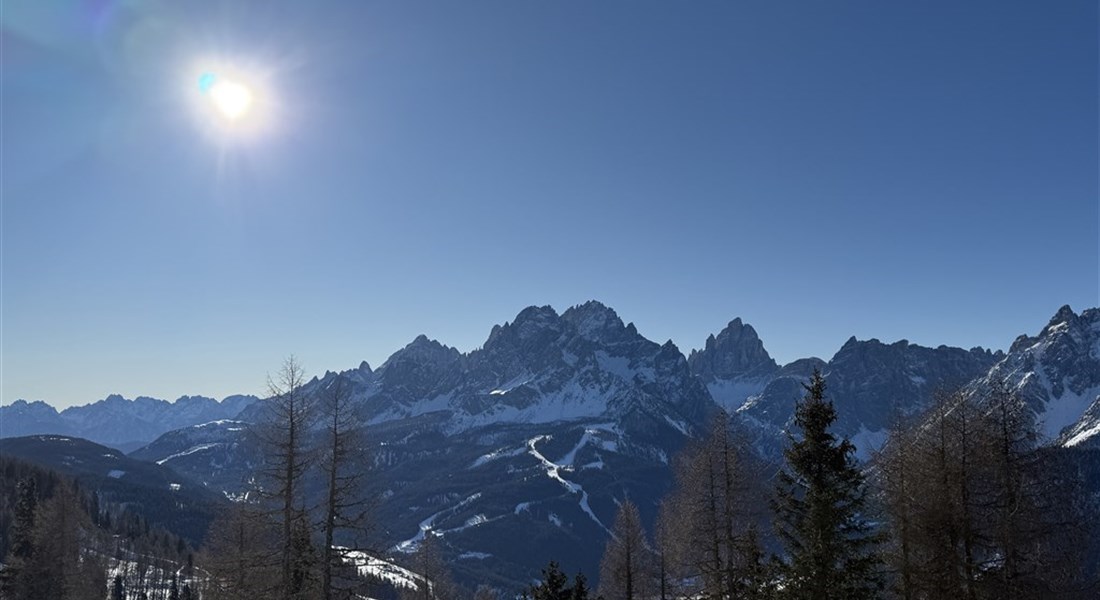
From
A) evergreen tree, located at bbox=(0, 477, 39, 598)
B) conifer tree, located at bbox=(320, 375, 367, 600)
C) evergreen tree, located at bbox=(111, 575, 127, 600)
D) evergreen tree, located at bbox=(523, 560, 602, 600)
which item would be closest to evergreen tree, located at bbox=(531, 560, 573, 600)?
evergreen tree, located at bbox=(523, 560, 602, 600)

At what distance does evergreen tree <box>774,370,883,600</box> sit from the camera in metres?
20.8

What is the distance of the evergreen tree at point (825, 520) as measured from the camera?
20.8 metres

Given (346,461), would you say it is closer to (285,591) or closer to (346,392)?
(346,392)

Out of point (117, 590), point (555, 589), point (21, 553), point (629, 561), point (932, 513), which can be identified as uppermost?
point (932, 513)

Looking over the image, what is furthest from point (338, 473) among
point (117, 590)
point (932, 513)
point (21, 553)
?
point (117, 590)

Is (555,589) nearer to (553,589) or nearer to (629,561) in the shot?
(553,589)

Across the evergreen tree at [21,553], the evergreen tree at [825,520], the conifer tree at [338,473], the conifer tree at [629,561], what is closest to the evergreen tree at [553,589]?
the conifer tree at [338,473]

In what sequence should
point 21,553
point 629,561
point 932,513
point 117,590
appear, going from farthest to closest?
point 117,590 < point 21,553 < point 629,561 < point 932,513

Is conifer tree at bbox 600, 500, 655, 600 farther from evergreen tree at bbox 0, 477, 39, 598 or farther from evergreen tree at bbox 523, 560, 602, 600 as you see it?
evergreen tree at bbox 0, 477, 39, 598

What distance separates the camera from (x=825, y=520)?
20.8 metres

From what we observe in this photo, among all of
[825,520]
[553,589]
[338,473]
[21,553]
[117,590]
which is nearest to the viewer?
[825,520]

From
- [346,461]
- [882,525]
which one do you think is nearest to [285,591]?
[346,461]

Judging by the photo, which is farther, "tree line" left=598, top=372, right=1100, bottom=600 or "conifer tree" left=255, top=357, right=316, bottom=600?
"conifer tree" left=255, top=357, right=316, bottom=600

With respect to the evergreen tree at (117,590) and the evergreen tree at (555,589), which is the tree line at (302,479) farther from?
the evergreen tree at (117,590)
